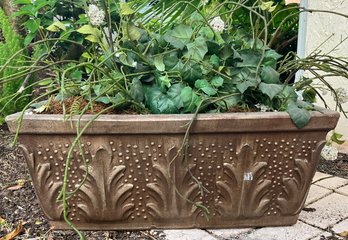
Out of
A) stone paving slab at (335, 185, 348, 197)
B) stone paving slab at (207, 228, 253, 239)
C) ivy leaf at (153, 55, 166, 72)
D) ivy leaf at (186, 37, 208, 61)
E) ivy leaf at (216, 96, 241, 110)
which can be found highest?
ivy leaf at (186, 37, 208, 61)

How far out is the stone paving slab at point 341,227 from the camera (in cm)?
121

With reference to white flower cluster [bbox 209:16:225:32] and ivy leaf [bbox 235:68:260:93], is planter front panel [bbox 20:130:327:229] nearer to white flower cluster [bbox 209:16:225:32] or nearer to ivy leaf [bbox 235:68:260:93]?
ivy leaf [bbox 235:68:260:93]

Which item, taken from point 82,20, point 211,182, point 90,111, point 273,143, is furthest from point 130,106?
point 82,20

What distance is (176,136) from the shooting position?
1080 mm

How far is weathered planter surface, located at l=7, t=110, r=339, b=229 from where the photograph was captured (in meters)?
1.08

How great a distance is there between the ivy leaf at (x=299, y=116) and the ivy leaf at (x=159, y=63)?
0.39 metres

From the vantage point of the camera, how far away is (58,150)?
1.10 meters

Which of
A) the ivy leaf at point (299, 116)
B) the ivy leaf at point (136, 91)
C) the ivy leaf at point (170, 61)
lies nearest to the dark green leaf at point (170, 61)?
the ivy leaf at point (170, 61)

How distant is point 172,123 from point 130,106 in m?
0.19

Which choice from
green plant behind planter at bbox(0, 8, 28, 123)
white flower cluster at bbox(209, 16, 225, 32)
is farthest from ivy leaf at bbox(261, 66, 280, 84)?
green plant behind planter at bbox(0, 8, 28, 123)

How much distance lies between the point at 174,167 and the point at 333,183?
0.86 meters

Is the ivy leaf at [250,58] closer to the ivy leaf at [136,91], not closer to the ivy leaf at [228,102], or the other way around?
the ivy leaf at [228,102]

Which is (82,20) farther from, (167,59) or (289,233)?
(289,233)

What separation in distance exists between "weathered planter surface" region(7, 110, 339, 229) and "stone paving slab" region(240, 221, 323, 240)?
4 centimetres
